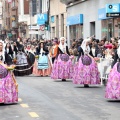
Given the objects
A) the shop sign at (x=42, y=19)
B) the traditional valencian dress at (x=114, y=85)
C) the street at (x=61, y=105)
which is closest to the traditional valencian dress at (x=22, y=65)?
the street at (x=61, y=105)

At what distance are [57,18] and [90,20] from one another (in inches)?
547

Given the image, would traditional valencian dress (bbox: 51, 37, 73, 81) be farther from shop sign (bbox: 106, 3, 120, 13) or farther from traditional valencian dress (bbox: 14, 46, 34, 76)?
shop sign (bbox: 106, 3, 120, 13)

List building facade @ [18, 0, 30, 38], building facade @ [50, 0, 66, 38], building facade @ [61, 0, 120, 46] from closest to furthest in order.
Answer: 1. building facade @ [61, 0, 120, 46]
2. building facade @ [50, 0, 66, 38]
3. building facade @ [18, 0, 30, 38]

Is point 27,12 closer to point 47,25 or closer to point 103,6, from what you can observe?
point 47,25

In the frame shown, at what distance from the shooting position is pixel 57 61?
2366 cm

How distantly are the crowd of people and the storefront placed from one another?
10.9 meters

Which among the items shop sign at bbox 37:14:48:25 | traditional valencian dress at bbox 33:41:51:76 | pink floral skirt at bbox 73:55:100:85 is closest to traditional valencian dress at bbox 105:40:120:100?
pink floral skirt at bbox 73:55:100:85

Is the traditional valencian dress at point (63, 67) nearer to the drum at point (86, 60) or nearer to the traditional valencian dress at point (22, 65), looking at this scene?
the drum at point (86, 60)

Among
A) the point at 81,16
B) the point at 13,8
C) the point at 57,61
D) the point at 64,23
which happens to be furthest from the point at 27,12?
the point at 57,61

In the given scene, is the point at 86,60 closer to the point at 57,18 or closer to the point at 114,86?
the point at 114,86

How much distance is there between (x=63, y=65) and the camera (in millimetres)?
23484

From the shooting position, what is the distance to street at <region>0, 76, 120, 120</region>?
12.8 meters

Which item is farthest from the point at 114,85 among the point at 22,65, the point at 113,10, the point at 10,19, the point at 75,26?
the point at 10,19

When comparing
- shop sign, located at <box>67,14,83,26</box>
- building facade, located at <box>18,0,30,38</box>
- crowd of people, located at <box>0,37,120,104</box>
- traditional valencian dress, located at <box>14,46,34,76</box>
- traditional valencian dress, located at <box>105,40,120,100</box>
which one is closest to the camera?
crowd of people, located at <box>0,37,120,104</box>
